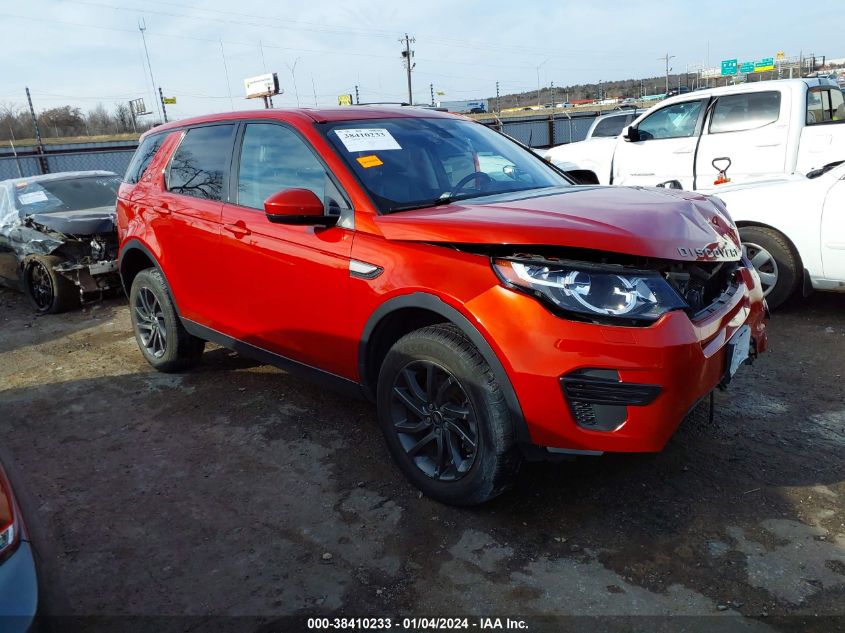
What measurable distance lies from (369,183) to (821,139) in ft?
19.7

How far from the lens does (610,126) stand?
14258 millimetres

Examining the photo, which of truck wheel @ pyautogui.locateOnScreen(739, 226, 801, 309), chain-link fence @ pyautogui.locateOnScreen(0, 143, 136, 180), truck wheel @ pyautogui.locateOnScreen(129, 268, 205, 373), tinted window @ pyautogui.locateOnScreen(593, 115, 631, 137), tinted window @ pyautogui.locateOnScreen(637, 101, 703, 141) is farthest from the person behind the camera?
chain-link fence @ pyautogui.locateOnScreen(0, 143, 136, 180)

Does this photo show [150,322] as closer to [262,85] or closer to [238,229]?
[238,229]

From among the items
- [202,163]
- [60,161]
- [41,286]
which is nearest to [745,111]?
[202,163]

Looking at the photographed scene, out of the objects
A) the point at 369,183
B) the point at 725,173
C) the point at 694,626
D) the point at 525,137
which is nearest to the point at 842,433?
the point at 694,626

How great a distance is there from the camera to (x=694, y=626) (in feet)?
6.98

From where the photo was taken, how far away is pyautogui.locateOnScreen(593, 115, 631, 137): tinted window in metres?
14.1

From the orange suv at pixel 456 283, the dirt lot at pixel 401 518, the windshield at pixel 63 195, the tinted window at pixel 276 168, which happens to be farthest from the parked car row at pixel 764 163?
the windshield at pixel 63 195

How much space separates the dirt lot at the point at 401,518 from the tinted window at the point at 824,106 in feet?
13.6

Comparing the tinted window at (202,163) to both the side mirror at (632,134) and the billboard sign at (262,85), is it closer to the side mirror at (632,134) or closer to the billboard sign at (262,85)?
the side mirror at (632,134)

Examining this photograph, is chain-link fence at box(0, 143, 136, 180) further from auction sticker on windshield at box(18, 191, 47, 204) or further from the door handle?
the door handle

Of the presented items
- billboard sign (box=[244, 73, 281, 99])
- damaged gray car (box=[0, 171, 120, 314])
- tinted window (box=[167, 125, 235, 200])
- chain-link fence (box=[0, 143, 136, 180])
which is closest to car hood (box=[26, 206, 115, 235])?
damaged gray car (box=[0, 171, 120, 314])

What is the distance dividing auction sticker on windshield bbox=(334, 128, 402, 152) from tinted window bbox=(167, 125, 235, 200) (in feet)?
3.04

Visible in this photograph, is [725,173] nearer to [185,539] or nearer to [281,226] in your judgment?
[281,226]
